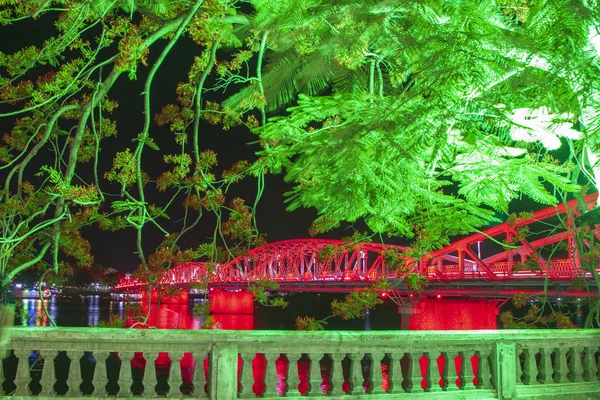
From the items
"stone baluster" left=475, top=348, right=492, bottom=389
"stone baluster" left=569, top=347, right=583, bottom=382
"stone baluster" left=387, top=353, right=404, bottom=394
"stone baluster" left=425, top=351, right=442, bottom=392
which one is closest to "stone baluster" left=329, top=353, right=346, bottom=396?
"stone baluster" left=387, top=353, right=404, bottom=394

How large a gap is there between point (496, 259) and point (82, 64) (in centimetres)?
5916

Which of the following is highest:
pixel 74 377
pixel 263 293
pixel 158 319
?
pixel 263 293

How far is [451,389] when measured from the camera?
238 inches

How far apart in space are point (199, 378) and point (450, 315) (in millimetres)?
47299

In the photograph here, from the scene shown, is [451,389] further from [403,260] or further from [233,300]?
[233,300]

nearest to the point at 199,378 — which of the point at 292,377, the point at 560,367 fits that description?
the point at 292,377

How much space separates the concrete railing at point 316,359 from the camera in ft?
16.9

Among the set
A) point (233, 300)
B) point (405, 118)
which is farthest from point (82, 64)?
point (233, 300)

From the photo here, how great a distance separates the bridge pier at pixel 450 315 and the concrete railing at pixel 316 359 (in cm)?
4171

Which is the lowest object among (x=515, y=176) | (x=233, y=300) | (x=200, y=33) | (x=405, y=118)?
(x=233, y=300)

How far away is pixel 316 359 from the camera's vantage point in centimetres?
566

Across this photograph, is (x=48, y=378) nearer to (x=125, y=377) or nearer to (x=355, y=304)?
(x=125, y=377)

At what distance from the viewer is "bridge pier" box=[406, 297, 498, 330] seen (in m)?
47.6

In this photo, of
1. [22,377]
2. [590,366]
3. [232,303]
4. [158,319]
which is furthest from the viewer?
[232,303]
